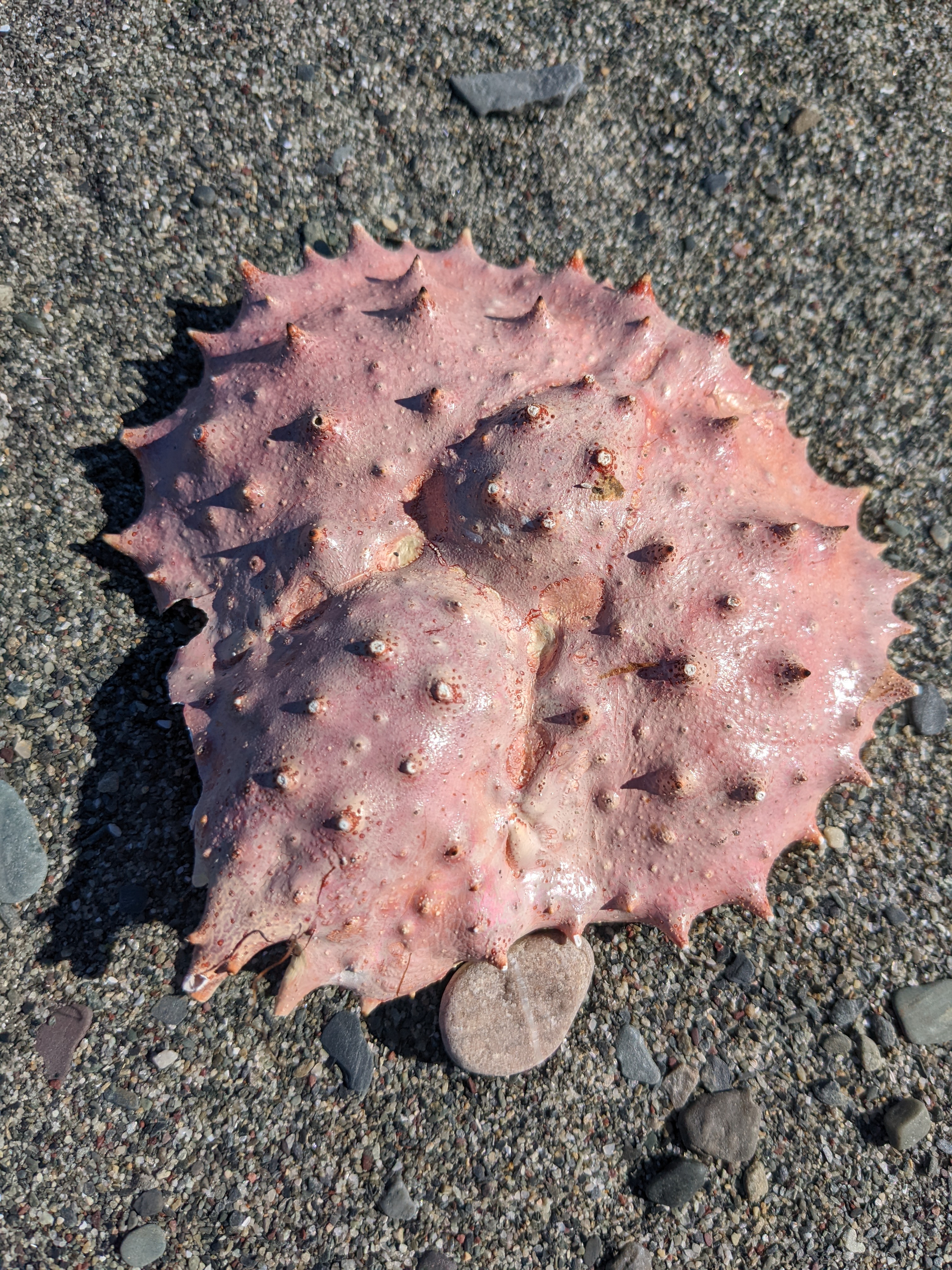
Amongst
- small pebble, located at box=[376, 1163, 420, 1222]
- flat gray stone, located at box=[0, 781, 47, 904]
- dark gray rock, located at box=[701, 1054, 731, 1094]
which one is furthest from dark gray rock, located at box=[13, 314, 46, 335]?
dark gray rock, located at box=[701, 1054, 731, 1094]

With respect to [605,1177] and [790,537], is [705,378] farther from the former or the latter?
[605,1177]

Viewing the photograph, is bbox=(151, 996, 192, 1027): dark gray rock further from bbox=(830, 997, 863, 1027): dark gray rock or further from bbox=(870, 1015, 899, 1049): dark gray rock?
bbox=(870, 1015, 899, 1049): dark gray rock

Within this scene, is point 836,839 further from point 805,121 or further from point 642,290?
point 805,121

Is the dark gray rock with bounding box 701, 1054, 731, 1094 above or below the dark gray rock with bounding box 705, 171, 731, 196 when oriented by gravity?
below

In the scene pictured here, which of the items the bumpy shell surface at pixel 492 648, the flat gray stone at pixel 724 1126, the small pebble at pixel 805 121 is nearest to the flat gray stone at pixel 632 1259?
the flat gray stone at pixel 724 1126

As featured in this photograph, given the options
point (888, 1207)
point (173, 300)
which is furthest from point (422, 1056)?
point (173, 300)

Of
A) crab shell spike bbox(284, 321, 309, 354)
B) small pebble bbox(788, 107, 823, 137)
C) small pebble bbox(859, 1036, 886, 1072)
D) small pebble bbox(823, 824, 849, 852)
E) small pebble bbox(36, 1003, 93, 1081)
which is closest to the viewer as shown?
crab shell spike bbox(284, 321, 309, 354)
